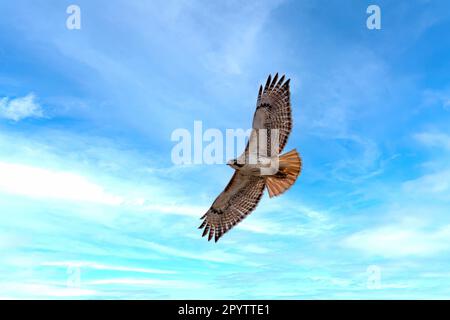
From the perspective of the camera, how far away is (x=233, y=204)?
13461mm

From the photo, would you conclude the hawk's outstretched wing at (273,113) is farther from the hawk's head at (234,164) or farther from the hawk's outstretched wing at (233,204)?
the hawk's outstretched wing at (233,204)

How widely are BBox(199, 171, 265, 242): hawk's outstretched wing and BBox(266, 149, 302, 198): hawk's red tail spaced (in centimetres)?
48

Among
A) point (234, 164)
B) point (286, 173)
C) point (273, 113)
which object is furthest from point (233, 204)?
point (273, 113)

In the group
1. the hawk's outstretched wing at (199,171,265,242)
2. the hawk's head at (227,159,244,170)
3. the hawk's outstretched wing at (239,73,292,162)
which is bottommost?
the hawk's outstretched wing at (199,171,265,242)

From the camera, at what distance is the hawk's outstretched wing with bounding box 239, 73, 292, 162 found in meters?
11.7

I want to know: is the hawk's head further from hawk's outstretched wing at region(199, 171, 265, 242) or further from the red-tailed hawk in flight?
hawk's outstretched wing at region(199, 171, 265, 242)

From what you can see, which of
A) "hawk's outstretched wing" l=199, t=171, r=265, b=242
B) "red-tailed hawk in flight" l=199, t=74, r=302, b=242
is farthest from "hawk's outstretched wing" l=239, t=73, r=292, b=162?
"hawk's outstretched wing" l=199, t=171, r=265, b=242

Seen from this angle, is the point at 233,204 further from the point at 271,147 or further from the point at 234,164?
the point at 271,147
